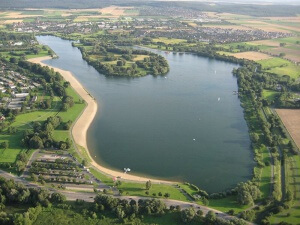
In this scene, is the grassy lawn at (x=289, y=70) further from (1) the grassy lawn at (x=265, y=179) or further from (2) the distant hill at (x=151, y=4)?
(2) the distant hill at (x=151, y=4)

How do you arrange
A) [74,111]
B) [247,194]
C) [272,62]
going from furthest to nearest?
[272,62], [74,111], [247,194]

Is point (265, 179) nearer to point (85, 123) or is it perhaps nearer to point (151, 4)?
point (85, 123)

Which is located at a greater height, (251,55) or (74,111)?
(251,55)

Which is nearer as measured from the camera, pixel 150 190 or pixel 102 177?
pixel 150 190

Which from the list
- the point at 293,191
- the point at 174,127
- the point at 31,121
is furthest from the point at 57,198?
the point at 293,191

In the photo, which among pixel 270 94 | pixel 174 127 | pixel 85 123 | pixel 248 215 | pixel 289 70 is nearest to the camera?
pixel 248 215

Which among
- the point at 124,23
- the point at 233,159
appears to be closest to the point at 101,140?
the point at 233,159

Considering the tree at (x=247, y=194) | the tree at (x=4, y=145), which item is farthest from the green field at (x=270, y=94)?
the tree at (x=4, y=145)
